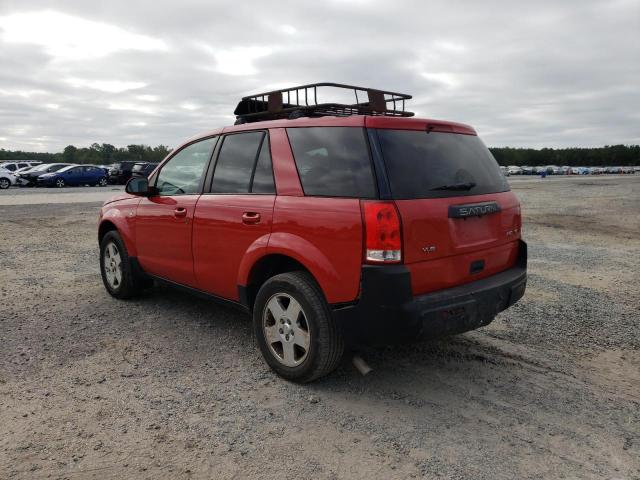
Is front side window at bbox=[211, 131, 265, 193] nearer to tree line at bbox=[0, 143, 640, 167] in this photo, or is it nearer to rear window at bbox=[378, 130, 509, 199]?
rear window at bbox=[378, 130, 509, 199]

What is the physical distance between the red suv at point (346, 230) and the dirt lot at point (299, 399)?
46 cm

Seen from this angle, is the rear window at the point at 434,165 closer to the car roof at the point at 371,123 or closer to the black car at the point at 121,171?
the car roof at the point at 371,123

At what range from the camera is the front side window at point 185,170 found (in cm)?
444

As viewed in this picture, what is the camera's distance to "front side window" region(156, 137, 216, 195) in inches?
175

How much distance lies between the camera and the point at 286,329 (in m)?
3.52

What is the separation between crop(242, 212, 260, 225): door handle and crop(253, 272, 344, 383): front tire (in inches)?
18.3

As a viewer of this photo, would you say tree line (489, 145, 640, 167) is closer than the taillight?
No

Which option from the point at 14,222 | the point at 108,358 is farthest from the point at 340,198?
the point at 14,222

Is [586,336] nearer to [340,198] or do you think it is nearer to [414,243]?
[414,243]

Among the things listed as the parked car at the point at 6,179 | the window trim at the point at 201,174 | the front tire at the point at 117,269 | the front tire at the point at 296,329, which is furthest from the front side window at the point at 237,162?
the parked car at the point at 6,179

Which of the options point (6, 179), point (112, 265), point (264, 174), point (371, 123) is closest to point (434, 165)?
point (371, 123)

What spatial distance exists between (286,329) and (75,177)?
32.1 metres

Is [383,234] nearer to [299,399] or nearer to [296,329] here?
[296,329]

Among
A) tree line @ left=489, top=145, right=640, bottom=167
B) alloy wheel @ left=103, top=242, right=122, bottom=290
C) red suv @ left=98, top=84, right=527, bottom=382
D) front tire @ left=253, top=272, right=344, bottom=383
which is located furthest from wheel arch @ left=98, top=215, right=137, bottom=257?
tree line @ left=489, top=145, right=640, bottom=167
